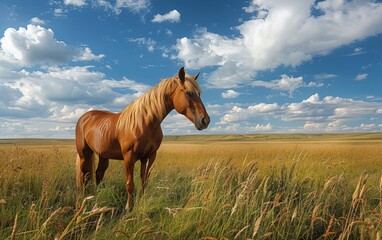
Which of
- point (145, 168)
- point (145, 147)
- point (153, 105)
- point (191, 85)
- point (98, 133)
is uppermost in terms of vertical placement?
point (191, 85)

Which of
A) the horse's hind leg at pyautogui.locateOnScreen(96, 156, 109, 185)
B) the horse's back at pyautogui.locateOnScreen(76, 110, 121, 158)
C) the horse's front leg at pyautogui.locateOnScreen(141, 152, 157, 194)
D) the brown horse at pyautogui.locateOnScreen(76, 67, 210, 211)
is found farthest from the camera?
the horse's hind leg at pyautogui.locateOnScreen(96, 156, 109, 185)

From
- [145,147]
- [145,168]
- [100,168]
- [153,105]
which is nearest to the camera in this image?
[145,147]

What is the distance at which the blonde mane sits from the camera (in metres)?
4.86

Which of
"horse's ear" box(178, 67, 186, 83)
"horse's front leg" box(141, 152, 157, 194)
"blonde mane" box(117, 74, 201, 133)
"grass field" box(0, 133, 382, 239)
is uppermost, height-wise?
"horse's ear" box(178, 67, 186, 83)

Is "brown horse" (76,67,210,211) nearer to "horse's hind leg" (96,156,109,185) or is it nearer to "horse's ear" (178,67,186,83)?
"horse's ear" (178,67,186,83)

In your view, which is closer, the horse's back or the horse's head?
the horse's head

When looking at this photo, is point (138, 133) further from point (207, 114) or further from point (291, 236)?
point (291, 236)

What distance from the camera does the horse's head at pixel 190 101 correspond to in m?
4.57

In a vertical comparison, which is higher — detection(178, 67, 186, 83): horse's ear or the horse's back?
detection(178, 67, 186, 83): horse's ear

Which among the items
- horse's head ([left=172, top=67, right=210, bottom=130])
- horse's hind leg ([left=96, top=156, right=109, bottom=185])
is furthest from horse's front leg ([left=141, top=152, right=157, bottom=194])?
horse's hind leg ([left=96, top=156, right=109, bottom=185])

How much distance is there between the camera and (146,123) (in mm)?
4895

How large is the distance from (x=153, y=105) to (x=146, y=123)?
0.35 meters

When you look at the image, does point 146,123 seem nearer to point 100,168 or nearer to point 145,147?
point 145,147

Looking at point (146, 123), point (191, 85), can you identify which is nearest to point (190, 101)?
point (191, 85)
